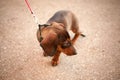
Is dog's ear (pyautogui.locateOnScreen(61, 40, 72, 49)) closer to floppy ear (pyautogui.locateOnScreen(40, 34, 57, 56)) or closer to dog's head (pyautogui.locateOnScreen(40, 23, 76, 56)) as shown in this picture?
dog's head (pyautogui.locateOnScreen(40, 23, 76, 56))

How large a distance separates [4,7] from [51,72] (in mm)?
2646

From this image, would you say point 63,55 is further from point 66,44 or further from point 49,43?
point 49,43

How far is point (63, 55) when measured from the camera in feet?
10.4

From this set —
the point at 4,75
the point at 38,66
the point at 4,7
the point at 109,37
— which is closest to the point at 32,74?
the point at 38,66

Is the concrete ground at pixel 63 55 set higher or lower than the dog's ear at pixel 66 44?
lower

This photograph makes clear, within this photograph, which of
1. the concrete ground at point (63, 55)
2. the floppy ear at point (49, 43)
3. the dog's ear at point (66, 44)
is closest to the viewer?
the floppy ear at point (49, 43)

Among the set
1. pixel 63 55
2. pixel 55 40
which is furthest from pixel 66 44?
pixel 63 55

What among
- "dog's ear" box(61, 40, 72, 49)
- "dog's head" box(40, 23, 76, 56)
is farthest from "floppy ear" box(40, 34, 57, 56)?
"dog's ear" box(61, 40, 72, 49)

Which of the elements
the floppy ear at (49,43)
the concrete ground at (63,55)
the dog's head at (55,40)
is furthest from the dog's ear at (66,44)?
the concrete ground at (63,55)

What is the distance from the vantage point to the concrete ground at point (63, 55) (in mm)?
2809

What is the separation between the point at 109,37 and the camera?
11.7 feet

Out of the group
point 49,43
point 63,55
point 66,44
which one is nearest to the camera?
point 49,43

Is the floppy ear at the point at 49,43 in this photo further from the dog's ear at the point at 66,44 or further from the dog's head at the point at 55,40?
the dog's ear at the point at 66,44

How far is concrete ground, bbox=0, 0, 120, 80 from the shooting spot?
2809 mm
